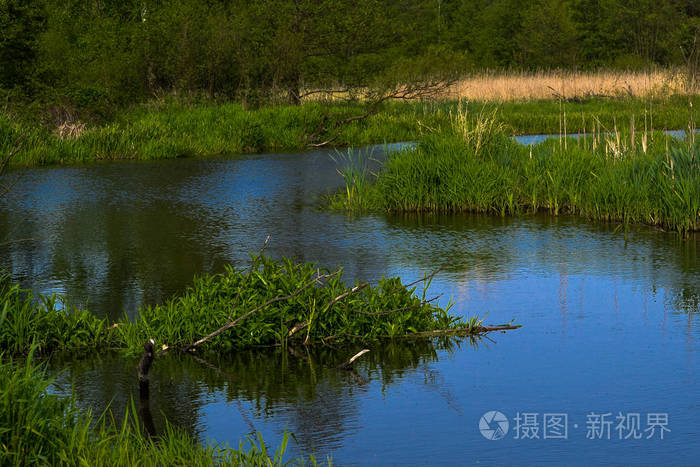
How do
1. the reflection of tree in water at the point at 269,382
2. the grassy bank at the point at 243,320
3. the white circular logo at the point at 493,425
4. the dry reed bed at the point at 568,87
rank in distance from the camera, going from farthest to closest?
the dry reed bed at the point at 568,87, the grassy bank at the point at 243,320, the reflection of tree in water at the point at 269,382, the white circular logo at the point at 493,425

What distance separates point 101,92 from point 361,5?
40.0 ft

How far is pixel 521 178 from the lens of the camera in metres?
13.5

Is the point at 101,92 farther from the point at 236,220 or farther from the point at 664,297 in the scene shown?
the point at 664,297

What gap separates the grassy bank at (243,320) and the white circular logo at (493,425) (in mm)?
1529

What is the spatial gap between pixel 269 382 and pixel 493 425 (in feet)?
5.19

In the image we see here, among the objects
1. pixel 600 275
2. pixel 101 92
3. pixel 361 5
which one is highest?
pixel 361 5

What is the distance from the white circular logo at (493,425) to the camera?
5.00 meters

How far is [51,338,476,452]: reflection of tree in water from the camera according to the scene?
5.33m

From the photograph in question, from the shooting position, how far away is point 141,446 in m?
4.50

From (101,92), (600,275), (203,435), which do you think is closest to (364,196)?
(600,275)

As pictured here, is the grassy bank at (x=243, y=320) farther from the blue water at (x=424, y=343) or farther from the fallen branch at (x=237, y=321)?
the blue water at (x=424, y=343)

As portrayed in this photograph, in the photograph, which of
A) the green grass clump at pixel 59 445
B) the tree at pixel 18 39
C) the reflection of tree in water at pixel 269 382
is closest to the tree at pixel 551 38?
the tree at pixel 18 39

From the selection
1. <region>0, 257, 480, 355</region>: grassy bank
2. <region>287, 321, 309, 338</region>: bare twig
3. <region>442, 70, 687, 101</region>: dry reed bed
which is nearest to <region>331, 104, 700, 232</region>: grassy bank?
<region>0, 257, 480, 355</region>: grassy bank

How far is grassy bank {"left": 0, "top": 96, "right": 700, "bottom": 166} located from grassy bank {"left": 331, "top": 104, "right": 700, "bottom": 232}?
4989mm
